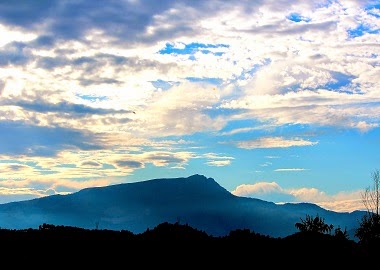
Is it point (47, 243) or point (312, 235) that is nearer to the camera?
point (47, 243)

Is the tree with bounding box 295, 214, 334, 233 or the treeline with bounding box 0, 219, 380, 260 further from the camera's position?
the tree with bounding box 295, 214, 334, 233

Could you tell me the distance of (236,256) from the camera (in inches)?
1567

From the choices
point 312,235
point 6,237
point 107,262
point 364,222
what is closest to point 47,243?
point 6,237

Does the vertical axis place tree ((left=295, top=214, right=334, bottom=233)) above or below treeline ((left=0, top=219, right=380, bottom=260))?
above

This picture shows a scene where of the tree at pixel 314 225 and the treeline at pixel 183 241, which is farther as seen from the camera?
the tree at pixel 314 225

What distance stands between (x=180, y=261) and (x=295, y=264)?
9.17 m

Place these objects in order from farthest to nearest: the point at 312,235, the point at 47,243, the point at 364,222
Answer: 1. the point at 364,222
2. the point at 312,235
3. the point at 47,243

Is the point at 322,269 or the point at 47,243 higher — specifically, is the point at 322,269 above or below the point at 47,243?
below

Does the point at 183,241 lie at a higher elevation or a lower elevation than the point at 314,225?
lower

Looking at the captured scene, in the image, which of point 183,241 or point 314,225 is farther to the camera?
point 314,225

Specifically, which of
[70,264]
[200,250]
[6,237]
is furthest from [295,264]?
[6,237]

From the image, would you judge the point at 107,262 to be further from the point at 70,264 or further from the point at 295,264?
the point at 295,264

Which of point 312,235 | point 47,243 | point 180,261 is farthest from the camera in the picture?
point 312,235

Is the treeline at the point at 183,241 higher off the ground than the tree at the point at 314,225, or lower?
lower
